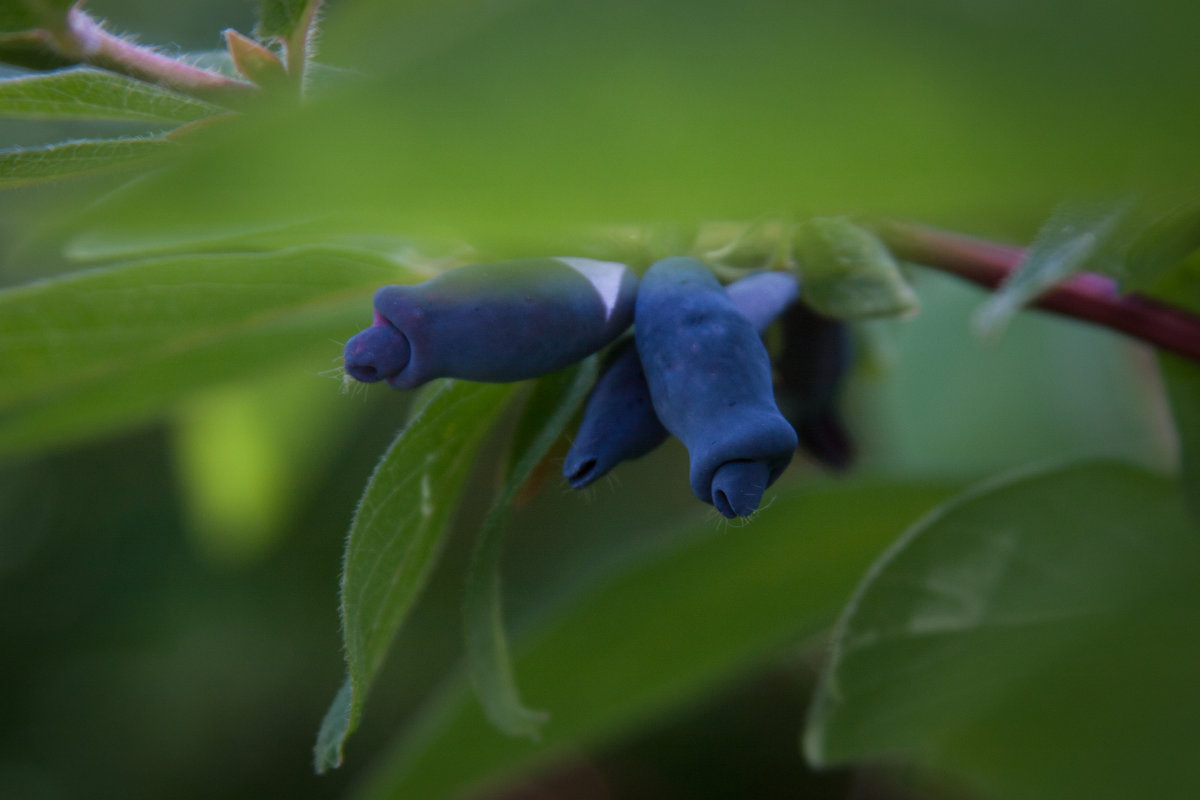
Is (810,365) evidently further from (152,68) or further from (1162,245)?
(152,68)

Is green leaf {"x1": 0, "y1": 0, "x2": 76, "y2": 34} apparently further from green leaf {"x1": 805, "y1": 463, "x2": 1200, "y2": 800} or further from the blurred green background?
green leaf {"x1": 805, "y1": 463, "x2": 1200, "y2": 800}

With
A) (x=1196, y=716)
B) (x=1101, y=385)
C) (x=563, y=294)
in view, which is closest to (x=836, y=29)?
(x=563, y=294)

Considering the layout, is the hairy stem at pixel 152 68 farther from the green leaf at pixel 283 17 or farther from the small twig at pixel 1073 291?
the small twig at pixel 1073 291

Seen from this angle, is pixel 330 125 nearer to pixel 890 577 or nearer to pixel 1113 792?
pixel 890 577

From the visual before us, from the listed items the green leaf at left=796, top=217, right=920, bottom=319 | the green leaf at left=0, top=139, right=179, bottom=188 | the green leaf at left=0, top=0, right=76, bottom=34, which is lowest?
the green leaf at left=796, top=217, right=920, bottom=319

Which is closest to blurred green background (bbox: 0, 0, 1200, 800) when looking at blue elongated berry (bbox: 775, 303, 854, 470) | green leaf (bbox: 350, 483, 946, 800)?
green leaf (bbox: 350, 483, 946, 800)

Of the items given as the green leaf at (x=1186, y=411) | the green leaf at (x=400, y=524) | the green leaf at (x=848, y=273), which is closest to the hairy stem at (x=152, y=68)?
the green leaf at (x=400, y=524)

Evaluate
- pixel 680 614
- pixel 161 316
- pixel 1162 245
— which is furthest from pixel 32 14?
pixel 680 614
